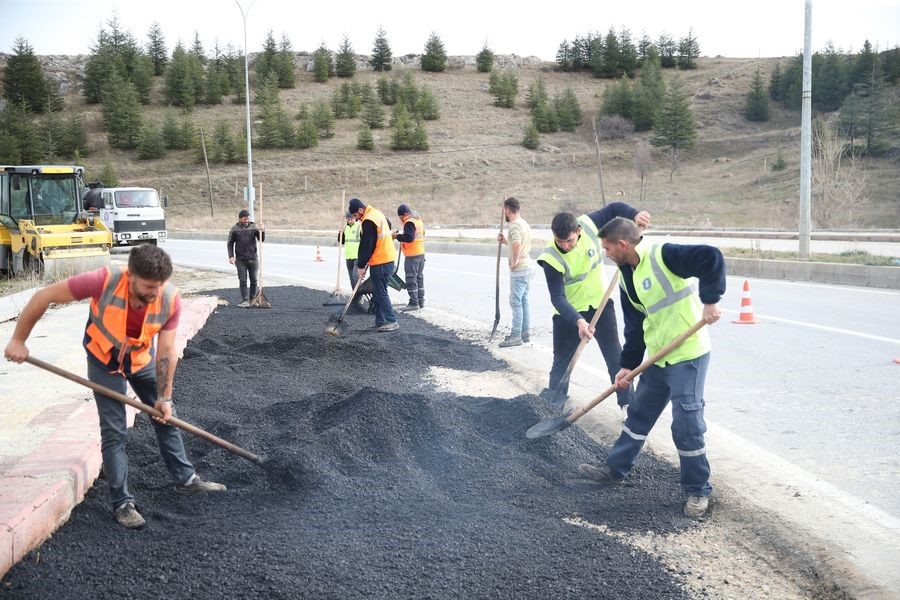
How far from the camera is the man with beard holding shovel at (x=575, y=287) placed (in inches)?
237

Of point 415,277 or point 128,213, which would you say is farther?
point 128,213

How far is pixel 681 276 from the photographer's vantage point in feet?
13.6

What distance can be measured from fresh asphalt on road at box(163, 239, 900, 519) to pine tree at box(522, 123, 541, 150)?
5630 cm

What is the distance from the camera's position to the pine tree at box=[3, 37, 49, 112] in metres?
78.8

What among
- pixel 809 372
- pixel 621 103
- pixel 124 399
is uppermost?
pixel 621 103

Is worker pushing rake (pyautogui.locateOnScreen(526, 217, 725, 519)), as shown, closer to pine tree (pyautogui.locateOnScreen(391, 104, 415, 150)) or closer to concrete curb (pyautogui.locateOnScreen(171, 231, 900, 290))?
concrete curb (pyautogui.locateOnScreen(171, 231, 900, 290))

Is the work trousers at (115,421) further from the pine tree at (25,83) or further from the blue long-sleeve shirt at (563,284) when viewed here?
the pine tree at (25,83)

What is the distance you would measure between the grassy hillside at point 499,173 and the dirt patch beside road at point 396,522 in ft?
108

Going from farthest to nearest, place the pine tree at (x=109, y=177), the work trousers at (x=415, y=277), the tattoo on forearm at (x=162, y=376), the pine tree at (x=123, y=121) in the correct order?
the pine tree at (x=123, y=121) → the pine tree at (x=109, y=177) → the work trousers at (x=415, y=277) → the tattoo on forearm at (x=162, y=376)

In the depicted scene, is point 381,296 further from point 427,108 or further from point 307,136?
point 427,108

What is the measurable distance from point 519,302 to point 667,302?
4.99m

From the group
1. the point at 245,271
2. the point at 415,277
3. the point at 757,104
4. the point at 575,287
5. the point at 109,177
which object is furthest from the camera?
the point at 757,104

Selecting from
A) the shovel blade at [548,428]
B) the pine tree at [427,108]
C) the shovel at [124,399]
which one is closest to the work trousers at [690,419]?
the shovel blade at [548,428]

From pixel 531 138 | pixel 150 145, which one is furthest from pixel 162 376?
pixel 531 138
